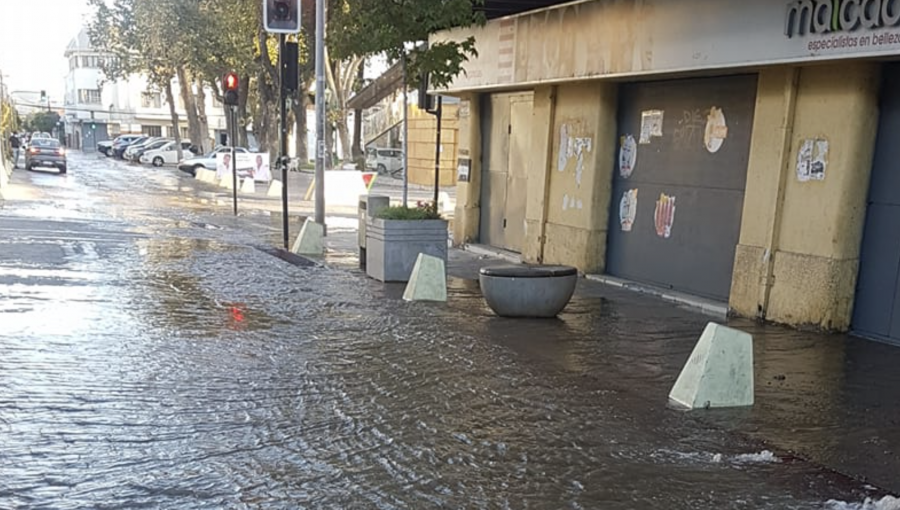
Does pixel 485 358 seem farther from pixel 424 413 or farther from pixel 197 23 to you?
pixel 197 23

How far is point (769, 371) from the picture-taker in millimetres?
6773

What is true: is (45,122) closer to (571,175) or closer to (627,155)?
(571,175)

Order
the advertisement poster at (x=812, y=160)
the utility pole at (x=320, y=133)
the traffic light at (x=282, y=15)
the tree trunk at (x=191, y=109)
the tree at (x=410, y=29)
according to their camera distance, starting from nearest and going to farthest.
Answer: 1. the advertisement poster at (x=812, y=160)
2. the tree at (x=410, y=29)
3. the traffic light at (x=282, y=15)
4. the utility pole at (x=320, y=133)
5. the tree trunk at (x=191, y=109)

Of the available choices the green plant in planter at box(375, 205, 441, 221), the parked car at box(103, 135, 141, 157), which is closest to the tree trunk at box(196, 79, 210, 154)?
the parked car at box(103, 135, 141, 157)

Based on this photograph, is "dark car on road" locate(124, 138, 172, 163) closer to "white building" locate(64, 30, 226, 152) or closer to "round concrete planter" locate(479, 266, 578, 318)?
"white building" locate(64, 30, 226, 152)

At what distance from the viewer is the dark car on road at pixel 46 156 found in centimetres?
3638

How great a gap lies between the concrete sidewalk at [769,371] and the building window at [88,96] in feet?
316

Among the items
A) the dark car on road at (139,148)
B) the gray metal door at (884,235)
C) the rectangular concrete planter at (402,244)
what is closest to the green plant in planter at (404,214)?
the rectangular concrete planter at (402,244)

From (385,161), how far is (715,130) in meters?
39.2

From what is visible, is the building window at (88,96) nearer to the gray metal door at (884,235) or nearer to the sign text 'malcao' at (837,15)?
the sign text 'malcao' at (837,15)

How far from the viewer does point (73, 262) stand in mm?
11539

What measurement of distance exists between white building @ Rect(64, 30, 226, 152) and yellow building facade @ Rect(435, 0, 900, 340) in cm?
7583

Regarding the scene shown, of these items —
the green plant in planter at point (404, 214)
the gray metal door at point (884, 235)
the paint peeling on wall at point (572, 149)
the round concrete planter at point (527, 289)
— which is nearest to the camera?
the gray metal door at point (884, 235)

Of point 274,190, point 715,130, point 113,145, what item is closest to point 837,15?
point 715,130
